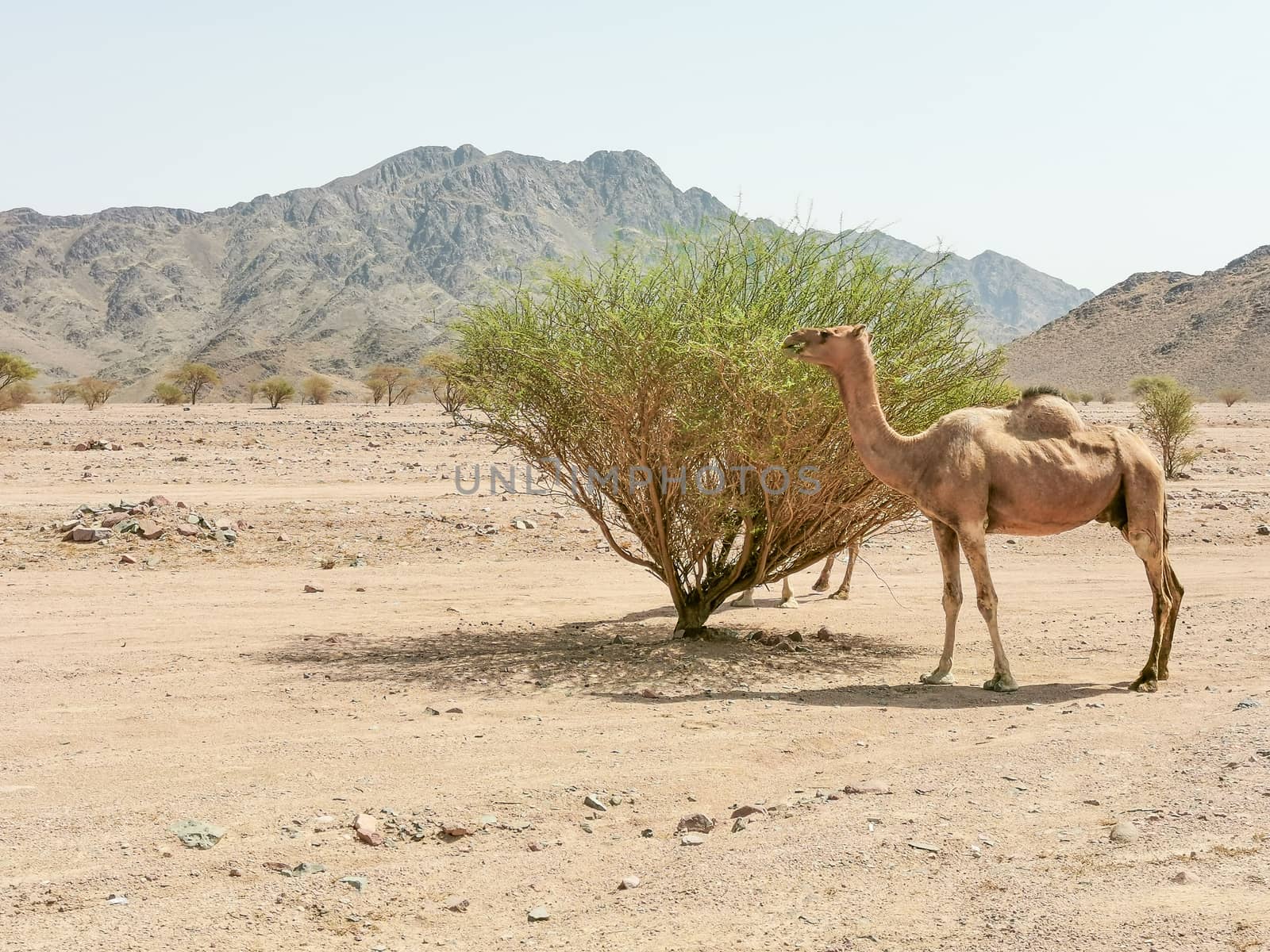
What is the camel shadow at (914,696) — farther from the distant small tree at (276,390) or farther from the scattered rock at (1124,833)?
the distant small tree at (276,390)

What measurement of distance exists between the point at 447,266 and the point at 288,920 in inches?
6135

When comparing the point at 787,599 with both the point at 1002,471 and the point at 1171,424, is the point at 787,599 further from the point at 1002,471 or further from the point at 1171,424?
the point at 1171,424

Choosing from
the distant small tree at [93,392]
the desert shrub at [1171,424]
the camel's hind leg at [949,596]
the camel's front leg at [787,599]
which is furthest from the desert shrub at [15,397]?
the camel's hind leg at [949,596]

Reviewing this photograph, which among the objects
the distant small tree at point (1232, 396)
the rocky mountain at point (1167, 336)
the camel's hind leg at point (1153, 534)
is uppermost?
the rocky mountain at point (1167, 336)

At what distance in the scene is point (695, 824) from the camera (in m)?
5.56

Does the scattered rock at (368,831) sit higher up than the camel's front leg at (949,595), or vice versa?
the camel's front leg at (949,595)

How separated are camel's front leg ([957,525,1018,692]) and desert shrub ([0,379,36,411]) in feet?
166

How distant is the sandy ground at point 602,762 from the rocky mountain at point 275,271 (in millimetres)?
100095

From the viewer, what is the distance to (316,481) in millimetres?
24734

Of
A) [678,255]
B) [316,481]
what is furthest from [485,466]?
[678,255]

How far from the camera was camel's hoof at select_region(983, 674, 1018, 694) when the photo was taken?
8484 millimetres

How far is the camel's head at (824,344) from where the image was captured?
823 centimetres

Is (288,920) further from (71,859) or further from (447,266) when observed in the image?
(447,266)

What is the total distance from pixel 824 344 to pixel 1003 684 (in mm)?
2825
